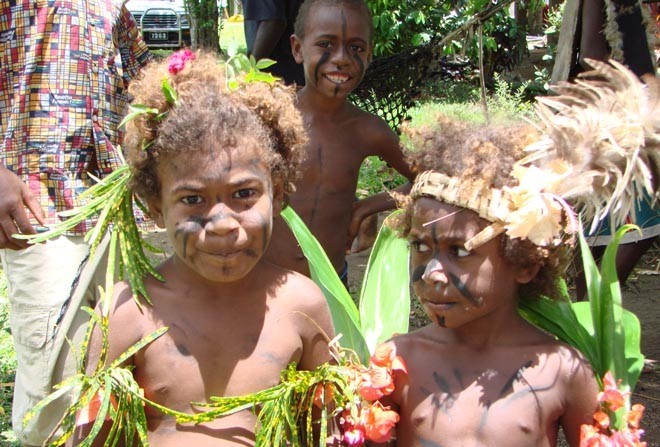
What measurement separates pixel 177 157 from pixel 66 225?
38cm

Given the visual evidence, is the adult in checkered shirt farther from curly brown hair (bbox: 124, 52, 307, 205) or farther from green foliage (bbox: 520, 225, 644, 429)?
green foliage (bbox: 520, 225, 644, 429)

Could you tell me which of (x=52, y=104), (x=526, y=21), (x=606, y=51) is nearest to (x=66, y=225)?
(x=52, y=104)

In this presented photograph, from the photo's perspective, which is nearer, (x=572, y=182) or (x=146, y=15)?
(x=572, y=182)

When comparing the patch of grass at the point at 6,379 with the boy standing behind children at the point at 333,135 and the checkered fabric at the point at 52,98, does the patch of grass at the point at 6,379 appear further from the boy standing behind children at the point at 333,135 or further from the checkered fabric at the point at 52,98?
the boy standing behind children at the point at 333,135

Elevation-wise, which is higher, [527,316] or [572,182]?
[572,182]

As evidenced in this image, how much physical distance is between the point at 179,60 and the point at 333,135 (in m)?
1.30

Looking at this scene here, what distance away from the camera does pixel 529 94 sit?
1033 cm

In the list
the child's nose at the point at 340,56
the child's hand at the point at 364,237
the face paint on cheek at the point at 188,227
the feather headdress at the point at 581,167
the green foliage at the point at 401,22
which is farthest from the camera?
the green foliage at the point at 401,22

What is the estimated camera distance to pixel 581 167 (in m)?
2.04

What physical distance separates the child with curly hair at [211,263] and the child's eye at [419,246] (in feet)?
1.02

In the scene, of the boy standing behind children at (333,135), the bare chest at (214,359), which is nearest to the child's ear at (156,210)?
the bare chest at (214,359)

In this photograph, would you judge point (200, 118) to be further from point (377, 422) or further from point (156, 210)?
point (377, 422)

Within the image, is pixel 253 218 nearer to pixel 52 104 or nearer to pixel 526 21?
pixel 52 104

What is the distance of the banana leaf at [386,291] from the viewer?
258cm
